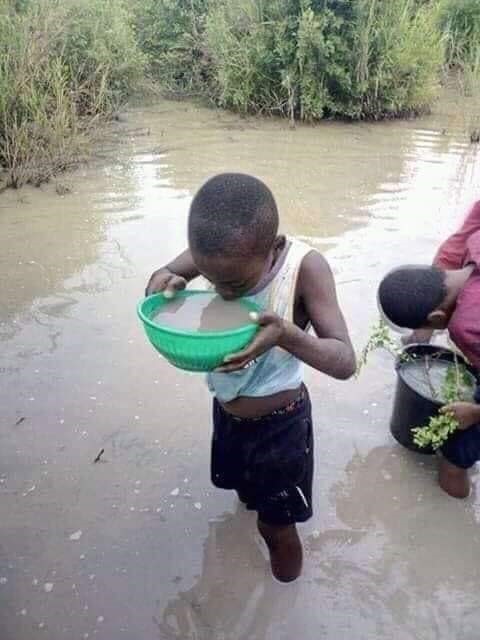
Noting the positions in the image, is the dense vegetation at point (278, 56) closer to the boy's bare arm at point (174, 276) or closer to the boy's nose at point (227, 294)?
the boy's bare arm at point (174, 276)

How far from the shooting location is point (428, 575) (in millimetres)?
2006

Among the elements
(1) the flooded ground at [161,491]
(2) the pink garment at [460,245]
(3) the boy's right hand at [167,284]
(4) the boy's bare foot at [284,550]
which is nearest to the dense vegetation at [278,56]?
(1) the flooded ground at [161,491]

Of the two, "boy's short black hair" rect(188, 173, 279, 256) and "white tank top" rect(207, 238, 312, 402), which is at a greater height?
"boy's short black hair" rect(188, 173, 279, 256)

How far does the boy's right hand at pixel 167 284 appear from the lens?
1.55m

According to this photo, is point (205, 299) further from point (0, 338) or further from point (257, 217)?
point (0, 338)

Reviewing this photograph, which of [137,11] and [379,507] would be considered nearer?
[379,507]

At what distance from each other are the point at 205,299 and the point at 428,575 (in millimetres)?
1232

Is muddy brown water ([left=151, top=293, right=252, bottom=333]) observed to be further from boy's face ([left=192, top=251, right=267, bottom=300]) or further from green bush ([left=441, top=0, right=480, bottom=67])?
green bush ([left=441, top=0, right=480, bottom=67])

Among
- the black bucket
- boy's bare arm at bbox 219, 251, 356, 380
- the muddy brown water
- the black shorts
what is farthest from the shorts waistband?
the black bucket

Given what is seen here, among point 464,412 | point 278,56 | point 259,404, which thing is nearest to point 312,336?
point 259,404

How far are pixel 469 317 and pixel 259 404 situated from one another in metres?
0.68

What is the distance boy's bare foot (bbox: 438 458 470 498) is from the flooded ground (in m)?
0.05

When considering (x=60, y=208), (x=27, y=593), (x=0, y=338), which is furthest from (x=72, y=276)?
(x=27, y=593)

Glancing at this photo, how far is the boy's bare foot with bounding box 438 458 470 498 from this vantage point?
7.38 feet
